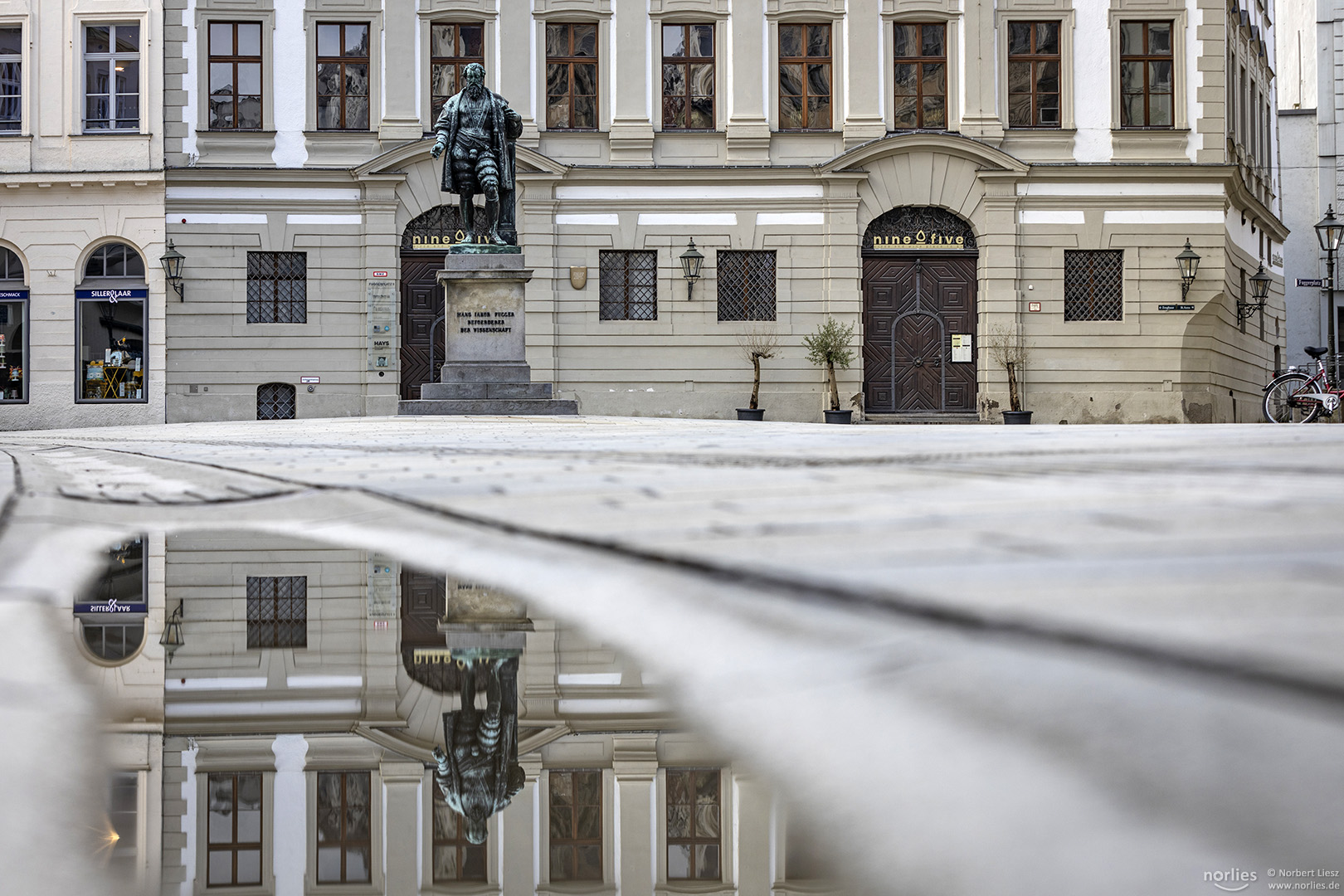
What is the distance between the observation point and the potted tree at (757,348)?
2086 centimetres

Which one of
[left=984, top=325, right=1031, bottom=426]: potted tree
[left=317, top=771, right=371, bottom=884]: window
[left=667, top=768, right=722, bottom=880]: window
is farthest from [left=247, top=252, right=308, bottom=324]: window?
[left=667, top=768, right=722, bottom=880]: window

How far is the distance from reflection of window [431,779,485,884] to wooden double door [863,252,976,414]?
21359 millimetres

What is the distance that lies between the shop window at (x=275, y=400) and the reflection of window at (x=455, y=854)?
21.4m

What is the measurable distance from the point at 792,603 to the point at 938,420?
20874mm

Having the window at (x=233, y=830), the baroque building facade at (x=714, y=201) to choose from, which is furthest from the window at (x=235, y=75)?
the window at (x=233, y=830)

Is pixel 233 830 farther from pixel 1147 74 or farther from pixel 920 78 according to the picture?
pixel 1147 74

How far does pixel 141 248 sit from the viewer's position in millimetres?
21531

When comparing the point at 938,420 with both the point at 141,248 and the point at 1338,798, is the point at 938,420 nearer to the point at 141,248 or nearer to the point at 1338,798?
the point at 141,248

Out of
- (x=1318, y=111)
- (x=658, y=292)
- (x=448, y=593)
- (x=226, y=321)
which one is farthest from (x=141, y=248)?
(x=1318, y=111)

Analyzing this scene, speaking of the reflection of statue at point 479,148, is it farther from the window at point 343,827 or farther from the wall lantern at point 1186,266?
the window at point 343,827

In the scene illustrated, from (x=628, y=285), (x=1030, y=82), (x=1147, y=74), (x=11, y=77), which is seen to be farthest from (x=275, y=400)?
(x=1147, y=74)

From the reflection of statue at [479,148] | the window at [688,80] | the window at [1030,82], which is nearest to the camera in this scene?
the reflection of statue at [479,148]

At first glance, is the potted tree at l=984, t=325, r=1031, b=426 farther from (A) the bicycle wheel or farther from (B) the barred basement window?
(A) the bicycle wheel

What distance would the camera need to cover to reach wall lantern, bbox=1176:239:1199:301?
21.5m
